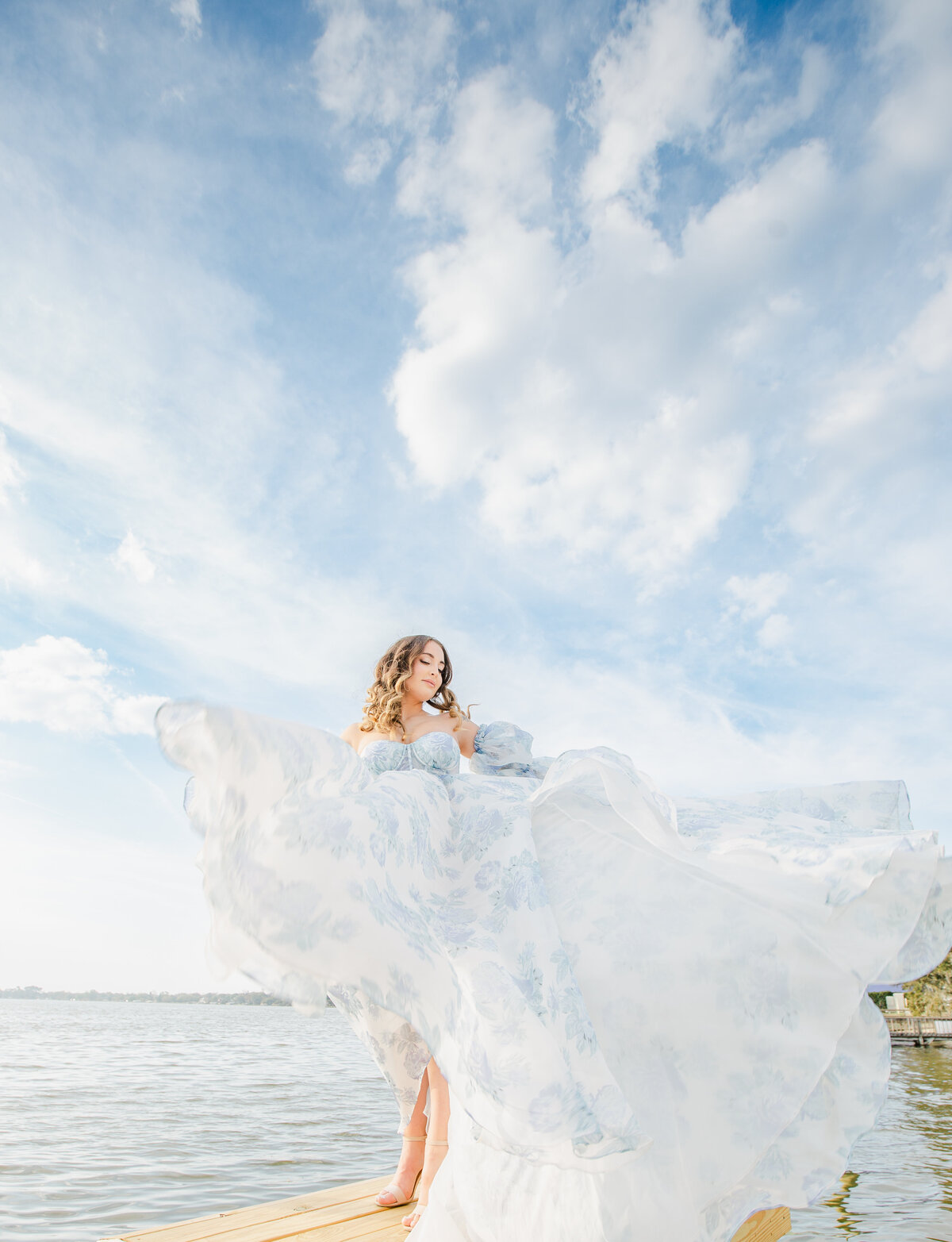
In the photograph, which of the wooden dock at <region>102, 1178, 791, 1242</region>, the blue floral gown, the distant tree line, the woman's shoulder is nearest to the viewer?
the blue floral gown

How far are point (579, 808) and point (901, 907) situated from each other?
771 millimetres

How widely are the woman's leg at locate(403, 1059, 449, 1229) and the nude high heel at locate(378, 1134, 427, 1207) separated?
25 centimetres

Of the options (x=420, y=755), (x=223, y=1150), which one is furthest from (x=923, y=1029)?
(x=420, y=755)

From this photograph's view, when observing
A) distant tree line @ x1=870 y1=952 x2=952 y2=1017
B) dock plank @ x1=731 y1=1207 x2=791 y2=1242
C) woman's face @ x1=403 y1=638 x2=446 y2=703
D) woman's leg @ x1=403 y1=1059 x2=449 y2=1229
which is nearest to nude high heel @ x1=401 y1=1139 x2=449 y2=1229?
woman's leg @ x1=403 y1=1059 x2=449 y2=1229

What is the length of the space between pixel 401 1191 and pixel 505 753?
5.24 ft

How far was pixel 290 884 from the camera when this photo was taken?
4.47 ft

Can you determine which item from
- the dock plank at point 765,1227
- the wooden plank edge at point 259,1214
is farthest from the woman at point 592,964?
the wooden plank edge at point 259,1214

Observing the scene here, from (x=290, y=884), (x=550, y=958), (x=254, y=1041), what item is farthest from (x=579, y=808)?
(x=254, y=1041)

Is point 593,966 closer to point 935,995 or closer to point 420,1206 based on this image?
point 420,1206

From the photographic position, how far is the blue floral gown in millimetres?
1328

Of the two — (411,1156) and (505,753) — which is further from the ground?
(505,753)

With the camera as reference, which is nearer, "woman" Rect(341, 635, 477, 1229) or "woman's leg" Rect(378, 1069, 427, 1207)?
"woman's leg" Rect(378, 1069, 427, 1207)

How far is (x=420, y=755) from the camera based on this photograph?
260 cm

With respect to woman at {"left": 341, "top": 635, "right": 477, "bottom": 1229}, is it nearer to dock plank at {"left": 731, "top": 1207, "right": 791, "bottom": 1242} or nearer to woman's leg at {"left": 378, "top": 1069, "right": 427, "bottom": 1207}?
woman's leg at {"left": 378, "top": 1069, "right": 427, "bottom": 1207}
